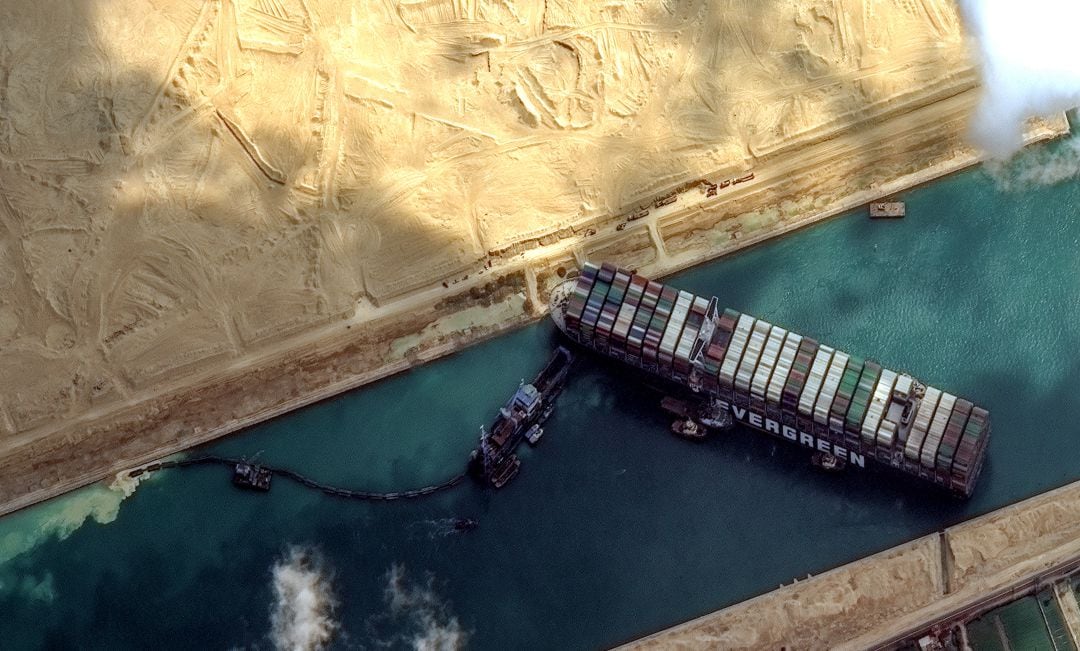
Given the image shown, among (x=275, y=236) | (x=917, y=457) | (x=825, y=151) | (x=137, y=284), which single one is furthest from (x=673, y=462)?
(x=137, y=284)

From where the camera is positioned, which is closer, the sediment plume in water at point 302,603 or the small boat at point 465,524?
the sediment plume in water at point 302,603

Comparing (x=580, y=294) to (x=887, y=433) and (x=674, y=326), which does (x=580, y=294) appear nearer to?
(x=674, y=326)

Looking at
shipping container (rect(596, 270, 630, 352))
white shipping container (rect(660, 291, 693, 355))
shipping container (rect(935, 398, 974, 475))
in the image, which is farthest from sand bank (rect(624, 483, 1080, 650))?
shipping container (rect(596, 270, 630, 352))

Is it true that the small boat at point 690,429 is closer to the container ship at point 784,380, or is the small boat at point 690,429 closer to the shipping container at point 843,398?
the container ship at point 784,380

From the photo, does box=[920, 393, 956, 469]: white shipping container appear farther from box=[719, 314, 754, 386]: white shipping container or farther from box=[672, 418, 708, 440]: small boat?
box=[672, 418, 708, 440]: small boat

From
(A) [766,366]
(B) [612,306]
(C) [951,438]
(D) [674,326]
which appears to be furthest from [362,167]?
(C) [951,438]

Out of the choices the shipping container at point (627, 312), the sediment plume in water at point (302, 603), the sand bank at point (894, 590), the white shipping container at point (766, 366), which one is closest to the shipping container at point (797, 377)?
the white shipping container at point (766, 366)
